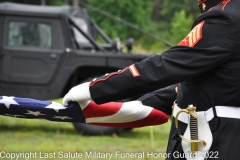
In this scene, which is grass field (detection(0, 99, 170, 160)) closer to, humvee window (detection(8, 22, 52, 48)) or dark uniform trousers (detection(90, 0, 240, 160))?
humvee window (detection(8, 22, 52, 48))

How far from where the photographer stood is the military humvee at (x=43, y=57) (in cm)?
814

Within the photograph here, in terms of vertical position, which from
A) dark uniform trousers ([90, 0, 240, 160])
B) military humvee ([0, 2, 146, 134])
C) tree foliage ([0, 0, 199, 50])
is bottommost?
dark uniform trousers ([90, 0, 240, 160])

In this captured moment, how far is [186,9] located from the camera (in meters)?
55.9

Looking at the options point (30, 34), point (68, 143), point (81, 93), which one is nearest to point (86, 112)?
point (81, 93)

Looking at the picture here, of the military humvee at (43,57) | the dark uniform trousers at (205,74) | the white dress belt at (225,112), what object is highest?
the military humvee at (43,57)

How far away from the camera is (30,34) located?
8.38 m

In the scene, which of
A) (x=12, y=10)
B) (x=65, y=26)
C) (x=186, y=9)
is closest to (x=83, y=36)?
(x=65, y=26)

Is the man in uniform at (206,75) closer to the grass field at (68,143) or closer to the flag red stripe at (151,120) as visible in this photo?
the flag red stripe at (151,120)

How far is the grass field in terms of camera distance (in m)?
5.79

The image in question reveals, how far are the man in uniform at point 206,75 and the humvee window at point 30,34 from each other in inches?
229

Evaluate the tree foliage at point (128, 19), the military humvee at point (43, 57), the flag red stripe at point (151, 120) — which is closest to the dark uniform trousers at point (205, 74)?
the flag red stripe at point (151, 120)

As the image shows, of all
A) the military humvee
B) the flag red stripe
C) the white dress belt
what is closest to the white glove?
the flag red stripe

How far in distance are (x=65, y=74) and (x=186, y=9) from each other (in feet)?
160

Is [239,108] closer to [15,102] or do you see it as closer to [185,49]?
[185,49]
